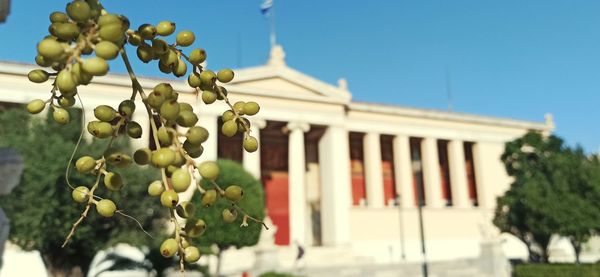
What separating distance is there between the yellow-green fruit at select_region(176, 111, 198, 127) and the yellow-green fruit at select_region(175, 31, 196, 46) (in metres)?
0.25

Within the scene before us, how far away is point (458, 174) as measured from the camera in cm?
4988

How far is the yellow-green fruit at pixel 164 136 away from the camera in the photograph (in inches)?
45.6

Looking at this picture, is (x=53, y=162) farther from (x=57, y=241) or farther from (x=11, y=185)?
(x=11, y=185)

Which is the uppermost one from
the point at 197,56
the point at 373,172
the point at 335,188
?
the point at 373,172

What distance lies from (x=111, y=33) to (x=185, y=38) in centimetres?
34

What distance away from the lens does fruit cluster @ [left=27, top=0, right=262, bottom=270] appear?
43.5 inches

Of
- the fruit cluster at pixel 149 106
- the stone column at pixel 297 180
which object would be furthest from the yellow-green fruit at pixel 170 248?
the stone column at pixel 297 180

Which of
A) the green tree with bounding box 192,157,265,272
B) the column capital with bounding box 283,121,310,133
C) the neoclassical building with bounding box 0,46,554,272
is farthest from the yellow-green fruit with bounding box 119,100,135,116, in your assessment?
the column capital with bounding box 283,121,310,133

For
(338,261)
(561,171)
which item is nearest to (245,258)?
(338,261)

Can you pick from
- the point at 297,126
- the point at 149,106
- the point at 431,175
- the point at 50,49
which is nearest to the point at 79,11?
the point at 50,49

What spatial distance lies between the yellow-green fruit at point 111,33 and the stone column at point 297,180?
136ft

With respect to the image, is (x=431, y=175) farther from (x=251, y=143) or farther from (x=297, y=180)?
(x=251, y=143)

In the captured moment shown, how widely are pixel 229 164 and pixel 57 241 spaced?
29.1ft

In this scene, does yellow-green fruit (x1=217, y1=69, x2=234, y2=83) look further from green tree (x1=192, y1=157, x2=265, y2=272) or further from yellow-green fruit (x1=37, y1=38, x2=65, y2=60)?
green tree (x1=192, y1=157, x2=265, y2=272)
